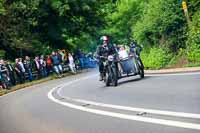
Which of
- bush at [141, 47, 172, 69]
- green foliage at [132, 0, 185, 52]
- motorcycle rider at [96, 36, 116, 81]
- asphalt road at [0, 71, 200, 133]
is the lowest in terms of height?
asphalt road at [0, 71, 200, 133]

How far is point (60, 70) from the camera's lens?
33.1 m

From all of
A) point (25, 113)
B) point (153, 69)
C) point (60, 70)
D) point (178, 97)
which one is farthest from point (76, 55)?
point (178, 97)

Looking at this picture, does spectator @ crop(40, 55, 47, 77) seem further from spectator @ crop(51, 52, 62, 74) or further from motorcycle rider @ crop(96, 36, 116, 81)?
motorcycle rider @ crop(96, 36, 116, 81)

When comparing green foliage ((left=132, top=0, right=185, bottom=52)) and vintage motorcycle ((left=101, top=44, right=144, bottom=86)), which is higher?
green foliage ((left=132, top=0, right=185, bottom=52))

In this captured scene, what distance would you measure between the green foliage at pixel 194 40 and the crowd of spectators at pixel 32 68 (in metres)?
10.7

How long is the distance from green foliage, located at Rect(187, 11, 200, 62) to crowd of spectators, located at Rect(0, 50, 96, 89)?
10.7m

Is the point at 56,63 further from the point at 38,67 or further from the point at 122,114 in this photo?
the point at 122,114

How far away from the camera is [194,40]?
19891 mm

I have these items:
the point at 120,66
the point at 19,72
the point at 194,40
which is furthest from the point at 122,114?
the point at 19,72

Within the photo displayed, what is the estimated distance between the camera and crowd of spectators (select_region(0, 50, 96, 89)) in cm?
2694

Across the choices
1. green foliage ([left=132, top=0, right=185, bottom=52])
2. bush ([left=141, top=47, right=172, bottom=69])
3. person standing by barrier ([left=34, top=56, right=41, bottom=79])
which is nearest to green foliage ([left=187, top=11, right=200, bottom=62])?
green foliage ([left=132, top=0, right=185, bottom=52])

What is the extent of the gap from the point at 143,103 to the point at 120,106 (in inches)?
21.4

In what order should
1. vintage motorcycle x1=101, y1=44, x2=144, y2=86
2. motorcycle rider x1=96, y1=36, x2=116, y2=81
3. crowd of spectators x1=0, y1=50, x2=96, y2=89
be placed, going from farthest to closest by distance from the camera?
crowd of spectators x1=0, y1=50, x2=96, y2=89 → motorcycle rider x1=96, y1=36, x2=116, y2=81 → vintage motorcycle x1=101, y1=44, x2=144, y2=86

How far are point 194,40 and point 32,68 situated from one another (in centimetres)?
1545
